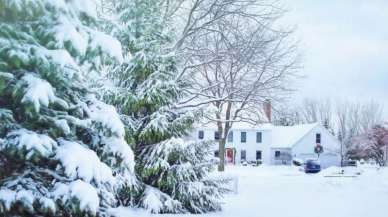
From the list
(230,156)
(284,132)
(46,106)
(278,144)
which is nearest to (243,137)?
(230,156)

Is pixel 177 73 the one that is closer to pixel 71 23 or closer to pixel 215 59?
pixel 215 59

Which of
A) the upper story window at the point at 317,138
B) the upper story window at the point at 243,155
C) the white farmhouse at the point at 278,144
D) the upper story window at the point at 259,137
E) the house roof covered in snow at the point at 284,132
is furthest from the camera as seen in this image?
the upper story window at the point at 243,155

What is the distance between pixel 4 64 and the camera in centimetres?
570

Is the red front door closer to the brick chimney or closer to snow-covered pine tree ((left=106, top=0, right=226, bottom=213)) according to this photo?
the brick chimney

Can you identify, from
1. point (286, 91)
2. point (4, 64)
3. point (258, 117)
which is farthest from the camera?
point (258, 117)

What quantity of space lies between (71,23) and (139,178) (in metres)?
8.63

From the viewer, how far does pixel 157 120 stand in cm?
1391

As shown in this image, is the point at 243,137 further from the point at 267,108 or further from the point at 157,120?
the point at 157,120

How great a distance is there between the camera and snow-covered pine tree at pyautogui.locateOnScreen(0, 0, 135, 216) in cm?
578

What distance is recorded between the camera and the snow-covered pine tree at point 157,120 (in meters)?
13.9

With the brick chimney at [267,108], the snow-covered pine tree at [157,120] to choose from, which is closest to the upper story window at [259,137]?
the brick chimney at [267,108]

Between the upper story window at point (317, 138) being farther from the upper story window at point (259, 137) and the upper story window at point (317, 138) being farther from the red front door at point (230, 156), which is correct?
the red front door at point (230, 156)

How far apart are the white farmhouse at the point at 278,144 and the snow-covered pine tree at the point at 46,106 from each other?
57.7 meters

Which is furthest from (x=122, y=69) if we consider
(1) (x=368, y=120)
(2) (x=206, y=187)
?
(1) (x=368, y=120)
